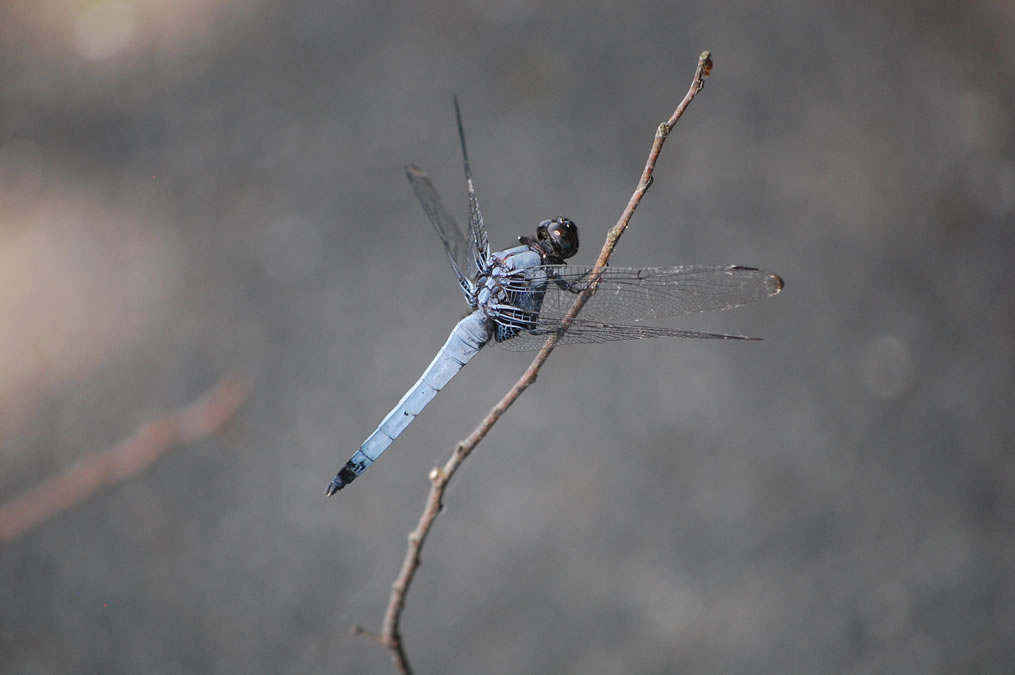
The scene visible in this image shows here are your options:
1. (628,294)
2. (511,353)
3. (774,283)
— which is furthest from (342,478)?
(511,353)

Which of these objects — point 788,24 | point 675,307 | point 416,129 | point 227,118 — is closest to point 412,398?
point 675,307

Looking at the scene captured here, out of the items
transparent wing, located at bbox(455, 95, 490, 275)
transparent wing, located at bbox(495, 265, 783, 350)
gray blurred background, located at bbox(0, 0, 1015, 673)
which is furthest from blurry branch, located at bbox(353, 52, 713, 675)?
gray blurred background, located at bbox(0, 0, 1015, 673)

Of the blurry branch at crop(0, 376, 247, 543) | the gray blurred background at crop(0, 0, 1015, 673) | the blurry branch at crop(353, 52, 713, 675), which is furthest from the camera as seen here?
the gray blurred background at crop(0, 0, 1015, 673)

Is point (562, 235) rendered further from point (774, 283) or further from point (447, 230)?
point (774, 283)

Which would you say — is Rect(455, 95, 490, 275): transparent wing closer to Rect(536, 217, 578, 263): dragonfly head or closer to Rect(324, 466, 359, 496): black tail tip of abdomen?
Rect(536, 217, 578, 263): dragonfly head

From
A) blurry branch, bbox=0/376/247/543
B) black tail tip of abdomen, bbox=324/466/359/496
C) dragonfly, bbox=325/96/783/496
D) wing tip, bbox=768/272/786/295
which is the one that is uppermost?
wing tip, bbox=768/272/786/295

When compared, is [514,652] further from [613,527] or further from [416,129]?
[416,129]
